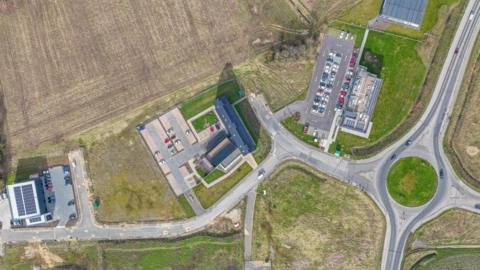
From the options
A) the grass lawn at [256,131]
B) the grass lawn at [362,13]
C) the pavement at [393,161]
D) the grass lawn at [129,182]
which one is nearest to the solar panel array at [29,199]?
A: the grass lawn at [129,182]

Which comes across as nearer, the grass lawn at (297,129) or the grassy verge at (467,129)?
the grassy verge at (467,129)

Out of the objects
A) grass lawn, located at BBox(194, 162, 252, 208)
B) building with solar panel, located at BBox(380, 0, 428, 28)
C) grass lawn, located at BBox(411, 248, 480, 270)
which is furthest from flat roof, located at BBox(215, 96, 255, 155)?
grass lawn, located at BBox(411, 248, 480, 270)

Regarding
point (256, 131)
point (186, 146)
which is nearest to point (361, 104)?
point (256, 131)

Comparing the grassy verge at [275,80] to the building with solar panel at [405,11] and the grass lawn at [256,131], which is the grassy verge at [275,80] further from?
the building with solar panel at [405,11]

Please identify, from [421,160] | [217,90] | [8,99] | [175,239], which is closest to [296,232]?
[175,239]

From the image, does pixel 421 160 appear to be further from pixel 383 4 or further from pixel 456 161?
pixel 383 4

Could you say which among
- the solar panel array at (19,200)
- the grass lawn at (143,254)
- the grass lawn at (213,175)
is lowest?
the grass lawn at (143,254)

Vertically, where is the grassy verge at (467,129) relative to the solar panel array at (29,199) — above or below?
above
